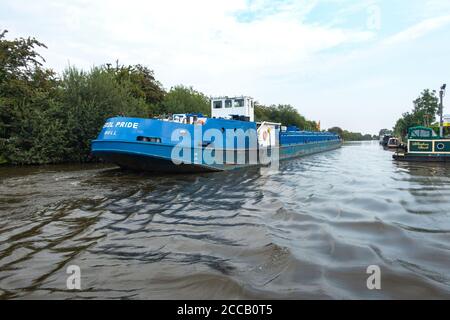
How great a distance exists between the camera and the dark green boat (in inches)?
675

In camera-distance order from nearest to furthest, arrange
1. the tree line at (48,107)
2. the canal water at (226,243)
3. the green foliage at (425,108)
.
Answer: the canal water at (226,243) < the tree line at (48,107) < the green foliage at (425,108)

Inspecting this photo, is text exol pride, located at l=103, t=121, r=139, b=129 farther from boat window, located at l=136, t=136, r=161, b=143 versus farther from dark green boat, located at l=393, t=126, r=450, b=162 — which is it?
dark green boat, located at l=393, t=126, r=450, b=162

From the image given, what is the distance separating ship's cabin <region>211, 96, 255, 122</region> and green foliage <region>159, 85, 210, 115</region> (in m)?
12.8

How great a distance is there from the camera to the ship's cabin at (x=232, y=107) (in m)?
17.2

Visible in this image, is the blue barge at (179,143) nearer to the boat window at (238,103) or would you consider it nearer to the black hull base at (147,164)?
the black hull base at (147,164)

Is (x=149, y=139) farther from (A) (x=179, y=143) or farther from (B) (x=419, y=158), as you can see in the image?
(B) (x=419, y=158)

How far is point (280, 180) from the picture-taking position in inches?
422

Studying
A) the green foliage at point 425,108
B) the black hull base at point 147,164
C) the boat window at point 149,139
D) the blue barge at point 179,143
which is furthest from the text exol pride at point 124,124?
the green foliage at point 425,108

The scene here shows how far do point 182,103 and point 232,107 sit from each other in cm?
1493

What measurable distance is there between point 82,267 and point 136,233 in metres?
1.34

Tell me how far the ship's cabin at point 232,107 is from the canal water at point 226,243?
9.11 meters

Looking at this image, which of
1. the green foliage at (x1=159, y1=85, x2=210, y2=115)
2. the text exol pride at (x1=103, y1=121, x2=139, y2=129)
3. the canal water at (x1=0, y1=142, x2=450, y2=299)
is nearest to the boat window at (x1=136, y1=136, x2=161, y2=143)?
the text exol pride at (x1=103, y1=121, x2=139, y2=129)
